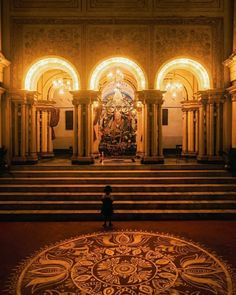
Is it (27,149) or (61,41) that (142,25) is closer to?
(61,41)

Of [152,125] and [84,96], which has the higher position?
[84,96]

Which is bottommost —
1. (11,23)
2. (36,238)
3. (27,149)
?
(36,238)

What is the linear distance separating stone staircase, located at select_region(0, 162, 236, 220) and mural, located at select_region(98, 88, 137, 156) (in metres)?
7.44

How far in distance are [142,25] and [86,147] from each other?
19.6ft

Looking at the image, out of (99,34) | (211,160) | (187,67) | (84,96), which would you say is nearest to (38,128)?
(84,96)

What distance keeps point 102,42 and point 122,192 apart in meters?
6.87

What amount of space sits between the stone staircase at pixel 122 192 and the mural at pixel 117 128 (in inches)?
293

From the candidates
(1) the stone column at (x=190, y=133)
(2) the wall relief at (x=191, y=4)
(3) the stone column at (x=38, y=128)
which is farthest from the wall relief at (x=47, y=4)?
(1) the stone column at (x=190, y=133)

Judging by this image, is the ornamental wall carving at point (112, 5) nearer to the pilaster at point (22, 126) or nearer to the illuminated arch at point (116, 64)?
the illuminated arch at point (116, 64)

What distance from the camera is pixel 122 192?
979 cm

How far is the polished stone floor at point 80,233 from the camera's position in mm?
5660

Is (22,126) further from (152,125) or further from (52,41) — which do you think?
(152,125)

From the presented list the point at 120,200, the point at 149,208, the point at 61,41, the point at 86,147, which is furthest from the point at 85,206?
the point at 61,41

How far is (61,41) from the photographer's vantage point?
40.9 feet
